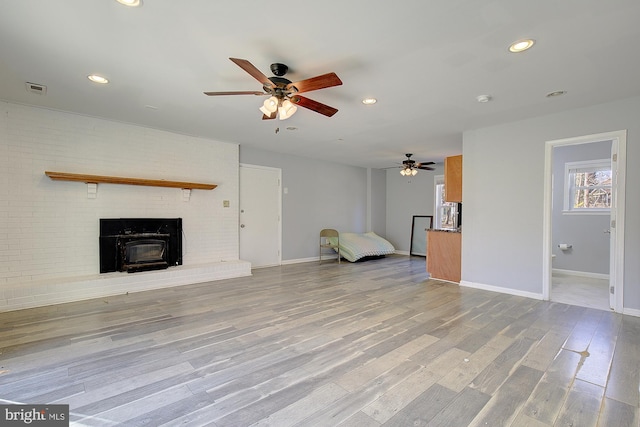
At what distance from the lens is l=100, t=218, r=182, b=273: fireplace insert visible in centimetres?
432

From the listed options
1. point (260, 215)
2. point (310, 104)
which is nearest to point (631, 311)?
point (310, 104)

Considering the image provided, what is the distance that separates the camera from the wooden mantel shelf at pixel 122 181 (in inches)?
153

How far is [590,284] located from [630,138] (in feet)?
8.49

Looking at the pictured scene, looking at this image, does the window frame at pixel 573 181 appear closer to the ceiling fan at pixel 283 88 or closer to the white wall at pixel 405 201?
the white wall at pixel 405 201

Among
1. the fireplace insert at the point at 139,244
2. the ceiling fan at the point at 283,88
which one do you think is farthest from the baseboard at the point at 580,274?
the fireplace insert at the point at 139,244

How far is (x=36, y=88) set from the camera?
3.25 m

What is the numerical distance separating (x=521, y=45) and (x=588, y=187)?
4705 mm

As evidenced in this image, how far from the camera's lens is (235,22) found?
2094 millimetres

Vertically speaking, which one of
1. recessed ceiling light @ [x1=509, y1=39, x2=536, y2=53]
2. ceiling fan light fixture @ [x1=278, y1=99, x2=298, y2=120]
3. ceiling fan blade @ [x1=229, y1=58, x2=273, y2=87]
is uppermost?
recessed ceiling light @ [x1=509, y1=39, x2=536, y2=53]

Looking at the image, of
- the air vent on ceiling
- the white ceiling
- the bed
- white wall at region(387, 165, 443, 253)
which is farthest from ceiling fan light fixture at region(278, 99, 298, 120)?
white wall at region(387, 165, 443, 253)

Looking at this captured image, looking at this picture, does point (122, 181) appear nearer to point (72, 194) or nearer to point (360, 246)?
point (72, 194)

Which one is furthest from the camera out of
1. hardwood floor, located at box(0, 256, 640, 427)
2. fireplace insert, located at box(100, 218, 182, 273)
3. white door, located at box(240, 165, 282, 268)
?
white door, located at box(240, 165, 282, 268)

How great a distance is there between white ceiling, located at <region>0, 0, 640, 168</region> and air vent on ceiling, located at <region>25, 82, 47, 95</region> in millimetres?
73

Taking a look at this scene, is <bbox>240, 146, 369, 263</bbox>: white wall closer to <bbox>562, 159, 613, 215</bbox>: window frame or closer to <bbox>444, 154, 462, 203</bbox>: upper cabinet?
<bbox>444, 154, 462, 203</bbox>: upper cabinet
